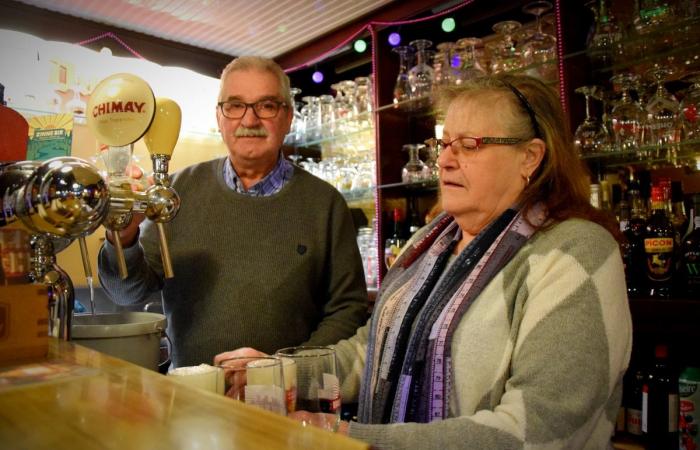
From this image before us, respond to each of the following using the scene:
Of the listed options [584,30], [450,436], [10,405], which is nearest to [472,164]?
[450,436]

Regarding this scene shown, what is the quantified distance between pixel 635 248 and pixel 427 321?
130 cm

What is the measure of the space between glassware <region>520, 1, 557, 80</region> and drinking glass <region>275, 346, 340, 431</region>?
2.08m

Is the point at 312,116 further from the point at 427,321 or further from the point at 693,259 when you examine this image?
the point at 427,321

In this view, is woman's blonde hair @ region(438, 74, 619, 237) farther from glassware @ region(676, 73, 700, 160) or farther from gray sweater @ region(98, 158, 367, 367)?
glassware @ region(676, 73, 700, 160)

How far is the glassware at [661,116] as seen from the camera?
207 centimetres

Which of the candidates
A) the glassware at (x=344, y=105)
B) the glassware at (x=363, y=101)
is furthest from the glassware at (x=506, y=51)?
the glassware at (x=344, y=105)

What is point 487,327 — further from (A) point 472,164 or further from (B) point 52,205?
(B) point 52,205

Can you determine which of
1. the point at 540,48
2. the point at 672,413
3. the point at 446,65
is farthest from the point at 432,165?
the point at 672,413

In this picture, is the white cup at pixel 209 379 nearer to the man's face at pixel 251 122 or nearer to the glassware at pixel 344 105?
the man's face at pixel 251 122

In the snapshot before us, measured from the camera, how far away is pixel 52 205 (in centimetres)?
66

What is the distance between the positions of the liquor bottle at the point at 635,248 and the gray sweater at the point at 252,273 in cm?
107

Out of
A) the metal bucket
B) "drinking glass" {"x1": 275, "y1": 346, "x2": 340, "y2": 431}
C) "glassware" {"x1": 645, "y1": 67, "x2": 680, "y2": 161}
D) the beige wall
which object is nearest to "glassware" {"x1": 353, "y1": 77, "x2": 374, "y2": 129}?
the beige wall

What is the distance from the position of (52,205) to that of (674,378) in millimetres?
2074

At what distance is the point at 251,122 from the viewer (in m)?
1.74
